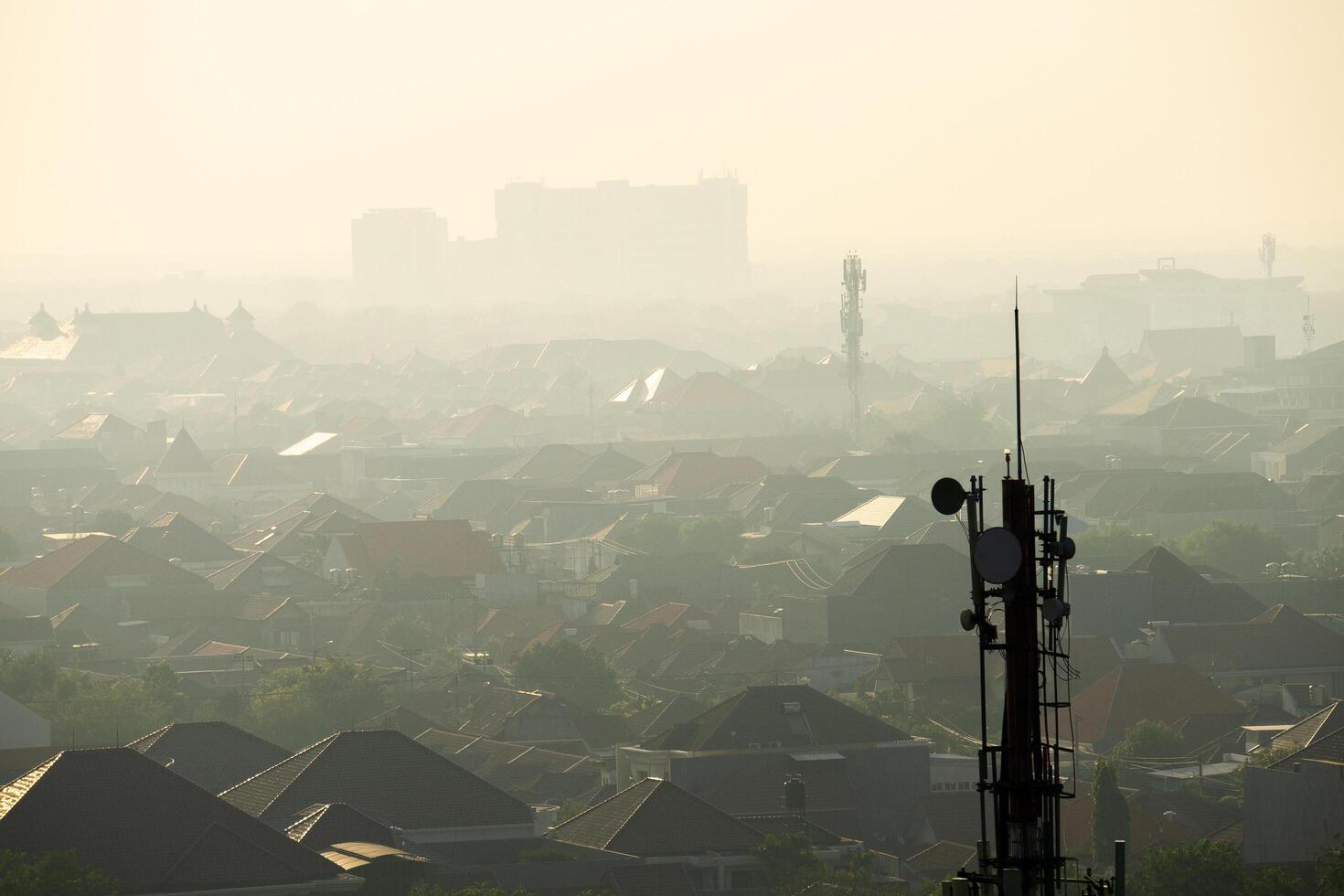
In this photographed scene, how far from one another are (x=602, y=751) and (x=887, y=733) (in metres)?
4.02

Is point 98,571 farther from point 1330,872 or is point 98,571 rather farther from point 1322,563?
point 1330,872

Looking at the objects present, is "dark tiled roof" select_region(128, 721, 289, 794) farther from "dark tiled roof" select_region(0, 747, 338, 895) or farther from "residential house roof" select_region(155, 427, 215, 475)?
"residential house roof" select_region(155, 427, 215, 475)

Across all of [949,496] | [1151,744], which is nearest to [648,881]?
[1151,744]

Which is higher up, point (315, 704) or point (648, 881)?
point (315, 704)

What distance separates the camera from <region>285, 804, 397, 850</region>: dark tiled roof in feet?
76.8

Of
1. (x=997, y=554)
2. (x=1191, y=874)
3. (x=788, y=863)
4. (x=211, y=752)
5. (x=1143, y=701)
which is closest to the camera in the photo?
(x=997, y=554)

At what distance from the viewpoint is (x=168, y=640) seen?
45469 mm

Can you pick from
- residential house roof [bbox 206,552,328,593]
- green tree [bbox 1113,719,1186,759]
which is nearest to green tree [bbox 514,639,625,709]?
green tree [bbox 1113,719,1186,759]

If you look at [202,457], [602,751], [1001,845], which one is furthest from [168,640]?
[202,457]

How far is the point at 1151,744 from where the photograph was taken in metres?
31.5

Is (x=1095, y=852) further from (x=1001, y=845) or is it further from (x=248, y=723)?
(x=1001, y=845)

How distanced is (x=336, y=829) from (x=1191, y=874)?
6.73 metres

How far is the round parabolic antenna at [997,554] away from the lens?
995 centimetres

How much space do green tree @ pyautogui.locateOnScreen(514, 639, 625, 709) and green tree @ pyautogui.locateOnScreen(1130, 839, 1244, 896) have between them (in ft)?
44.1
